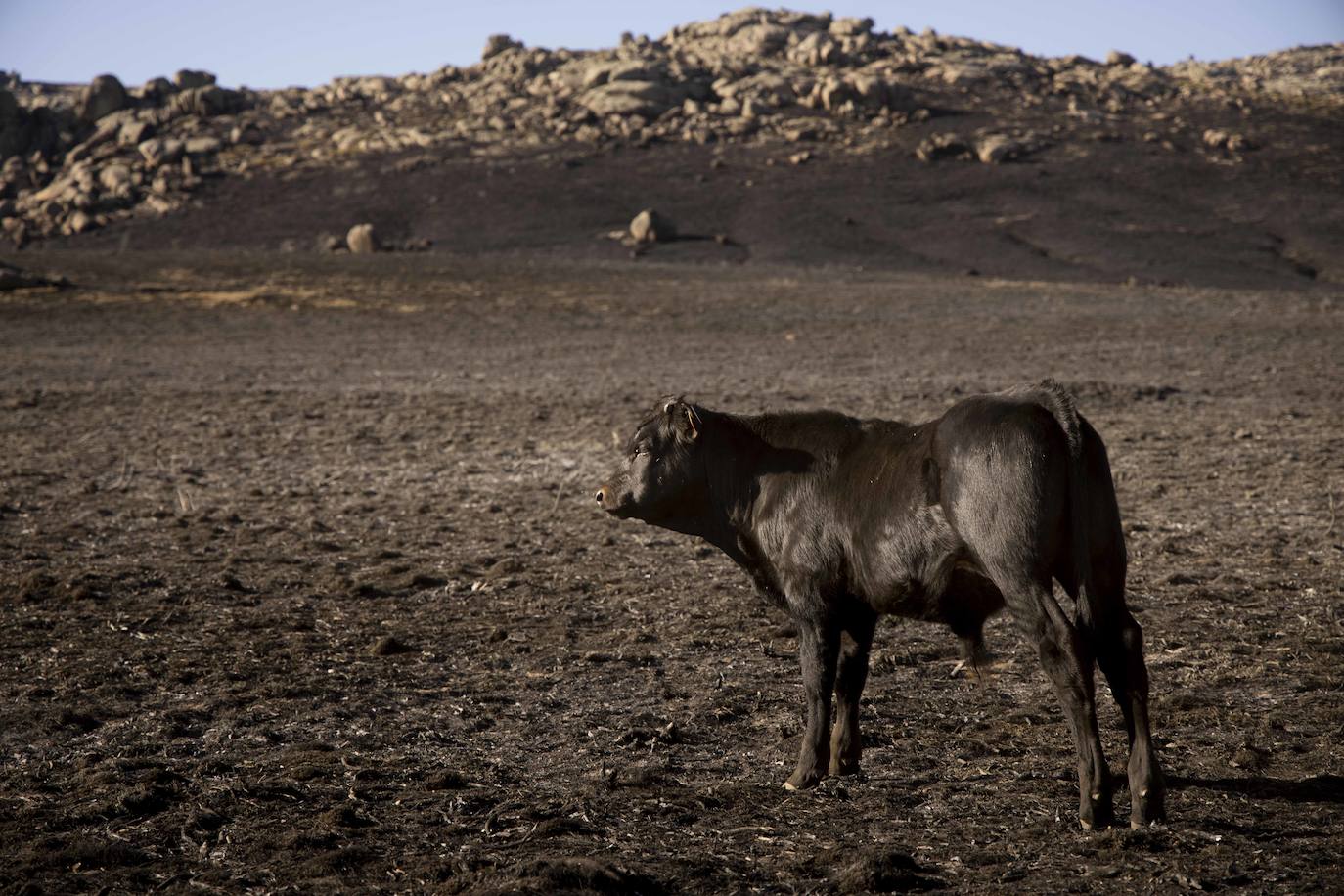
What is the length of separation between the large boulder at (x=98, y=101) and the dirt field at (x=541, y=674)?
72.0 m

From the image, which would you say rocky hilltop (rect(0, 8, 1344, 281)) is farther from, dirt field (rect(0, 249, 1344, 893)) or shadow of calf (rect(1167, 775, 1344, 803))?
shadow of calf (rect(1167, 775, 1344, 803))

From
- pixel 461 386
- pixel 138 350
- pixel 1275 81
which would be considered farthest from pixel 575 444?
pixel 1275 81

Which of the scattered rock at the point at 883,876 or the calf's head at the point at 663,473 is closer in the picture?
the scattered rock at the point at 883,876

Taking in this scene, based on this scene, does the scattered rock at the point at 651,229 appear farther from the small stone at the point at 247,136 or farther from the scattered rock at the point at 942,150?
the small stone at the point at 247,136

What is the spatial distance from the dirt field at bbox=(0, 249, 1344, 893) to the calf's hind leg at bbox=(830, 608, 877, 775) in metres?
0.15

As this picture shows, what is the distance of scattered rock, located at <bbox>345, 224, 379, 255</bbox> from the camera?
49.7 meters

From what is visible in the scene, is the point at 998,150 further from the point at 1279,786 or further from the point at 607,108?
the point at 1279,786

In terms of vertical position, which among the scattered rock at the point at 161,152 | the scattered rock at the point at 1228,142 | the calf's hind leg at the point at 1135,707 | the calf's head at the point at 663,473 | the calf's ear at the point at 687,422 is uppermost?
the scattered rock at the point at 1228,142

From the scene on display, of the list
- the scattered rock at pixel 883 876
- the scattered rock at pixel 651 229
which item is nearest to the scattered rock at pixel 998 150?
the scattered rock at pixel 651 229

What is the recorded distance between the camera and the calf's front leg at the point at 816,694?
18.1ft

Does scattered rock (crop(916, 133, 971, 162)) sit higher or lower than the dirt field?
higher

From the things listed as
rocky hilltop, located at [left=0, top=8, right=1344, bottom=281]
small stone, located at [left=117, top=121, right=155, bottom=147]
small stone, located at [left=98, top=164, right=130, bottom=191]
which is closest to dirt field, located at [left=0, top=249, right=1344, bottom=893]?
rocky hilltop, located at [left=0, top=8, right=1344, bottom=281]

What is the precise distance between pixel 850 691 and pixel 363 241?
46884mm

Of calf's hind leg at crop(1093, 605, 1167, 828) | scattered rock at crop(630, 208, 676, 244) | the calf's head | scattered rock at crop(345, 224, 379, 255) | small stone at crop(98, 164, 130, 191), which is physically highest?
small stone at crop(98, 164, 130, 191)
